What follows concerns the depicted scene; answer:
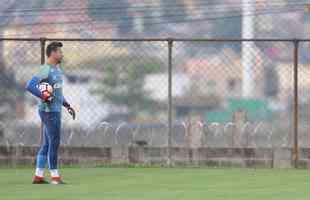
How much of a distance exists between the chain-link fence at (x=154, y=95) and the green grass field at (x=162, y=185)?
1.59m

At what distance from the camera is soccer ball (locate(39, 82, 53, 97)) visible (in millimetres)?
15862

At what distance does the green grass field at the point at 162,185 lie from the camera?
14289 millimetres

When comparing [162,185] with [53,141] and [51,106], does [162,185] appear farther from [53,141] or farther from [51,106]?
[51,106]

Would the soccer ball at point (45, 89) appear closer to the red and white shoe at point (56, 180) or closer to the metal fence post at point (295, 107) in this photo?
the red and white shoe at point (56, 180)

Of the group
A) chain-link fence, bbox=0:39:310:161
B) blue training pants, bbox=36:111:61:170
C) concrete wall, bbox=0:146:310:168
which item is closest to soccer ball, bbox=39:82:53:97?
blue training pants, bbox=36:111:61:170

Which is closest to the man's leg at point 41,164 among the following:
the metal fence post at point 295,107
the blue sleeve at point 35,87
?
the blue sleeve at point 35,87

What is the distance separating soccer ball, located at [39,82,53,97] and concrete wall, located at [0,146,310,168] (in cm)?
421

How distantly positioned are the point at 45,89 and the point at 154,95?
578 centimetres

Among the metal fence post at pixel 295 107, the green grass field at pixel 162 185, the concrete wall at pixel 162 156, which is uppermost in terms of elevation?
the metal fence post at pixel 295 107

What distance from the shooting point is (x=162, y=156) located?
789 inches

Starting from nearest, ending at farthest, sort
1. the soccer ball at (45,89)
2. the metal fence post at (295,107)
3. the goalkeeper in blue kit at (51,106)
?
the soccer ball at (45,89) < the goalkeeper in blue kit at (51,106) < the metal fence post at (295,107)

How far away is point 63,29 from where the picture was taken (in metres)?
28.9

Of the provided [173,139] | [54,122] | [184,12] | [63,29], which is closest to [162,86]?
[173,139]

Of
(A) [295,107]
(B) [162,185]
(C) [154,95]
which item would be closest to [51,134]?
(B) [162,185]
